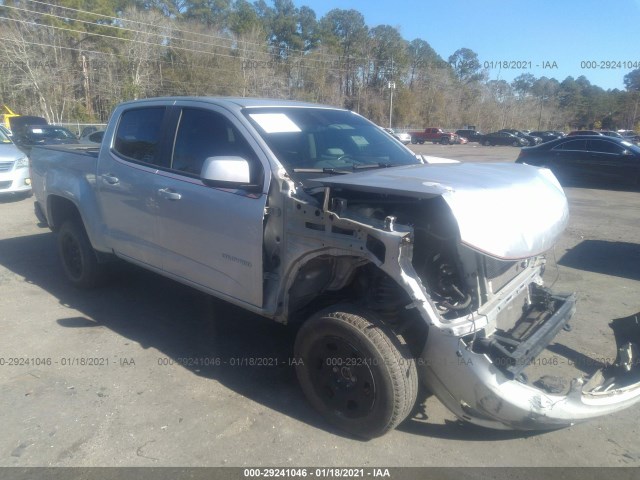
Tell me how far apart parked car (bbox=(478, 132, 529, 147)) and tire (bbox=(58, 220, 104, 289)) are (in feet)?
149

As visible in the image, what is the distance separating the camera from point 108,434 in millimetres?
3137

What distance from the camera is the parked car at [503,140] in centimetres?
4529

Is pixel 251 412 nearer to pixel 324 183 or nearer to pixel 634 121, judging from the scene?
pixel 324 183

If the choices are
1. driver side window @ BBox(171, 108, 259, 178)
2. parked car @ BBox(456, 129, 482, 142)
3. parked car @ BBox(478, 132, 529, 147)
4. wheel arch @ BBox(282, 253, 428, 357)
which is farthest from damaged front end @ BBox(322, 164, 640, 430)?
parked car @ BBox(456, 129, 482, 142)

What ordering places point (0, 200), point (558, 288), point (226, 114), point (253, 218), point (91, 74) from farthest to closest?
point (91, 74) < point (0, 200) < point (558, 288) < point (226, 114) < point (253, 218)

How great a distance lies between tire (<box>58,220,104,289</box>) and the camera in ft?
17.4

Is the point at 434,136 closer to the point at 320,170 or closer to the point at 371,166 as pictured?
the point at 371,166

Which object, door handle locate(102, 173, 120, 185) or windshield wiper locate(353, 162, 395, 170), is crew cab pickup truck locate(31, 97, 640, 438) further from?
door handle locate(102, 173, 120, 185)

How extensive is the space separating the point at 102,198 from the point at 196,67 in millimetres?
39662

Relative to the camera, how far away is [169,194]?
396 centimetres

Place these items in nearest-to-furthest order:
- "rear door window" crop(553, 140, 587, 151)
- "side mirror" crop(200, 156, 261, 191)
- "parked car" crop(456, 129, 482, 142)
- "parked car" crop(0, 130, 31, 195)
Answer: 1. "side mirror" crop(200, 156, 261, 191)
2. "parked car" crop(0, 130, 31, 195)
3. "rear door window" crop(553, 140, 587, 151)
4. "parked car" crop(456, 129, 482, 142)

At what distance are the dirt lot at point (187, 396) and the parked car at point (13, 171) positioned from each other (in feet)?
20.1

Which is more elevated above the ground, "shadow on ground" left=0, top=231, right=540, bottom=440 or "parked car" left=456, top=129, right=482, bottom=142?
"shadow on ground" left=0, top=231, right=540, bottom=440

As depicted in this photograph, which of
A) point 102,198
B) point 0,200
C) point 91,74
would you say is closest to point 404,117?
point 91,74
